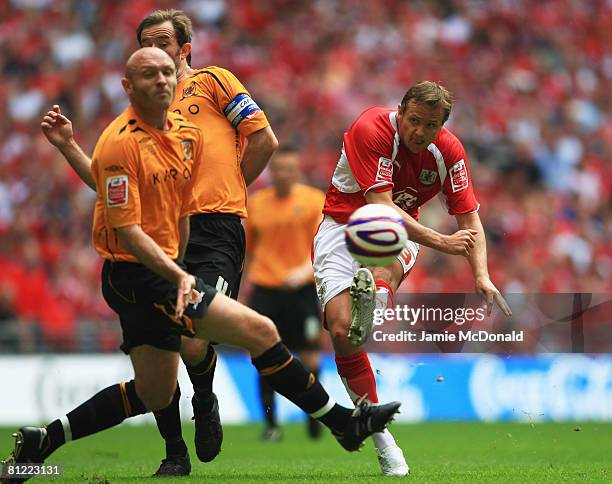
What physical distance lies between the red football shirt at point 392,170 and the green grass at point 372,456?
67.1 inches

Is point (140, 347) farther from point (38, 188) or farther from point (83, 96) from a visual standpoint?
point (83, 96)

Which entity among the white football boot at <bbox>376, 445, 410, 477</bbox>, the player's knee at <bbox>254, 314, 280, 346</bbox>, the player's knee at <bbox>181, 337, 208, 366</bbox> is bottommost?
the white football boot at <bbox>376, 445, 410, 477</bbox>

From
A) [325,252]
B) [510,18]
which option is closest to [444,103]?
[325,252]

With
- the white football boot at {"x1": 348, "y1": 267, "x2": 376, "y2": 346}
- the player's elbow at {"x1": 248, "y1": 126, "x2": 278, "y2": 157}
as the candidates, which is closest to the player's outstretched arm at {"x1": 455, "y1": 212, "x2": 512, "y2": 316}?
the white football boot at {"x1": 348, "y1": 267, "x2": 376, "y2": 346}

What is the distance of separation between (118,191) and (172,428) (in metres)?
1.95

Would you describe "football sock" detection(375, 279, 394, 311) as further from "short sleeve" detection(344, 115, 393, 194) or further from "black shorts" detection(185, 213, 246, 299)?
"black shorts" detection(185, 213, 246, 299)

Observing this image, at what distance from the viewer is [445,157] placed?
725 cm

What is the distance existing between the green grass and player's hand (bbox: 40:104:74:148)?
2.04 m

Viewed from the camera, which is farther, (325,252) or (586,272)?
(586,272)

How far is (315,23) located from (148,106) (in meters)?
14.5

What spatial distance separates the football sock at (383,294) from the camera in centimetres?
720

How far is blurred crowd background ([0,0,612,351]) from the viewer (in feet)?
52.5

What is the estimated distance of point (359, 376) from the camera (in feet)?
23.3

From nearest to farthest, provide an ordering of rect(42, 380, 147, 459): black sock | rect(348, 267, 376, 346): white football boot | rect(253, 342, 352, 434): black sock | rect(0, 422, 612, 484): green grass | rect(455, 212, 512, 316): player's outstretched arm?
rect(253, 342, 352, 434): black sock → rect(42, 380, 147, 459): black sock → rect(348, 267, 376, 346): white football boot → rect(0, 422, 612, 484): green grass → rect(455, 212, 512, 316): player's outstretched arm
